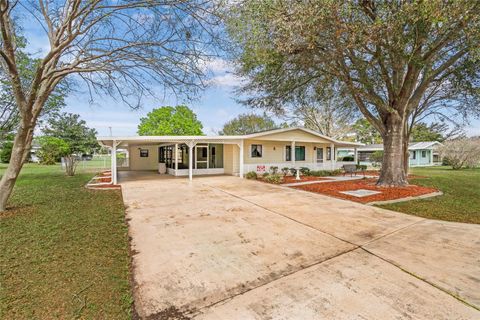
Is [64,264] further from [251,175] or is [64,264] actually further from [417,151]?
[417,151]

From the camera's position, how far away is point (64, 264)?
332cm

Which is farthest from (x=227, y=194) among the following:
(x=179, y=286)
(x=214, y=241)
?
(x=179, y=286)

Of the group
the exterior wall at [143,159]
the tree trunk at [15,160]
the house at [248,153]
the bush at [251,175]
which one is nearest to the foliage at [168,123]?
the exterior wall at [143,159]

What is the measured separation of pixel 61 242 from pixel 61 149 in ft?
80.9

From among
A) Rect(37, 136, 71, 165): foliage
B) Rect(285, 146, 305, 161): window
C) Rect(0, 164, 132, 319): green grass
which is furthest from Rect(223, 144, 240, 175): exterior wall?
Rect(37, 136, 71, 165): foliage

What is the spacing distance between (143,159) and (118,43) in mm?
16915

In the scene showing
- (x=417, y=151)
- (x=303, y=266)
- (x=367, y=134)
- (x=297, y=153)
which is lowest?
(x=303, y=266)

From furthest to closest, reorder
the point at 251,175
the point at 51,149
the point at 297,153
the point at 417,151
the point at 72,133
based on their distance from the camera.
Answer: the point at 72,133
the point at 417,151
the point at 51,149
the point at 297,153
the point at 251,175

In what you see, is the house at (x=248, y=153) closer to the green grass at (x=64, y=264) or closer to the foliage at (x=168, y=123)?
the green grass at (x=64, y=264)

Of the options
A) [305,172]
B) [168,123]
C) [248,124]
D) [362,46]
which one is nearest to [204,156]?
[305,172]

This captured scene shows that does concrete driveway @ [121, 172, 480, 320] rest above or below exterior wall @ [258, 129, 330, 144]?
below

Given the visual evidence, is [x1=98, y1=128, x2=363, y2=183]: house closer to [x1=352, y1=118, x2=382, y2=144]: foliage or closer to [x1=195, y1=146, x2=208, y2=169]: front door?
[x1=195, y1=146, x2=208, y2=169]: front door

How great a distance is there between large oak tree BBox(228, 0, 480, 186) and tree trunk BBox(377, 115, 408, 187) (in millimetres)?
38

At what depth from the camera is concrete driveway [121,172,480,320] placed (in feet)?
8.04
